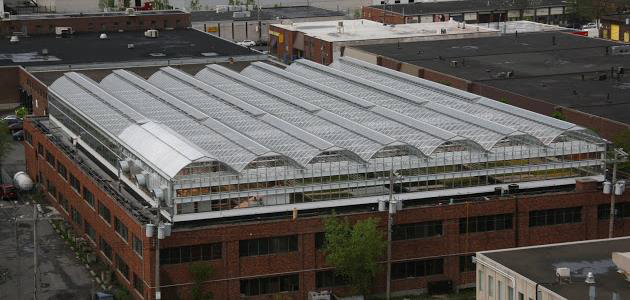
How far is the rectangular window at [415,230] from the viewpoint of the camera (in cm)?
6591

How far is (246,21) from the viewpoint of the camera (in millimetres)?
159250

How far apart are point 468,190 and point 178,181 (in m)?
15.2

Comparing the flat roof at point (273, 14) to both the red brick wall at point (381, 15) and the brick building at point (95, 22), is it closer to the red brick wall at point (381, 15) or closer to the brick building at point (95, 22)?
the red brick wall at point (381, 15)

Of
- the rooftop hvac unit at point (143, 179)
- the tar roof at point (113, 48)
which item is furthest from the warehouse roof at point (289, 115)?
the tar roof at point (113, 48)

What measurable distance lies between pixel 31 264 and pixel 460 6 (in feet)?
327

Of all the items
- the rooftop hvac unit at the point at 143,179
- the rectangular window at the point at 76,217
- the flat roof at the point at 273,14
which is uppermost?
the flat roof at the point at 273,14

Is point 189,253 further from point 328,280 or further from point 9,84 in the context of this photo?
point 9,84

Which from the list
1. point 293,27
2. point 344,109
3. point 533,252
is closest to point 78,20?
point 293,27

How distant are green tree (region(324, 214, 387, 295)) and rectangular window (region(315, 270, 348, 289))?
1.27 meters

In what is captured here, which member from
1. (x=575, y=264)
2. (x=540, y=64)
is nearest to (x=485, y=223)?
(x=575, y=264)

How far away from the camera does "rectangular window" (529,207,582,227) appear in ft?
222

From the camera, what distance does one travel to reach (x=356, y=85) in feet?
305

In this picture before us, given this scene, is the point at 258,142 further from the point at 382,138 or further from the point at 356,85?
the point at 356,85

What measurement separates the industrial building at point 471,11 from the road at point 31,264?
264 feet
